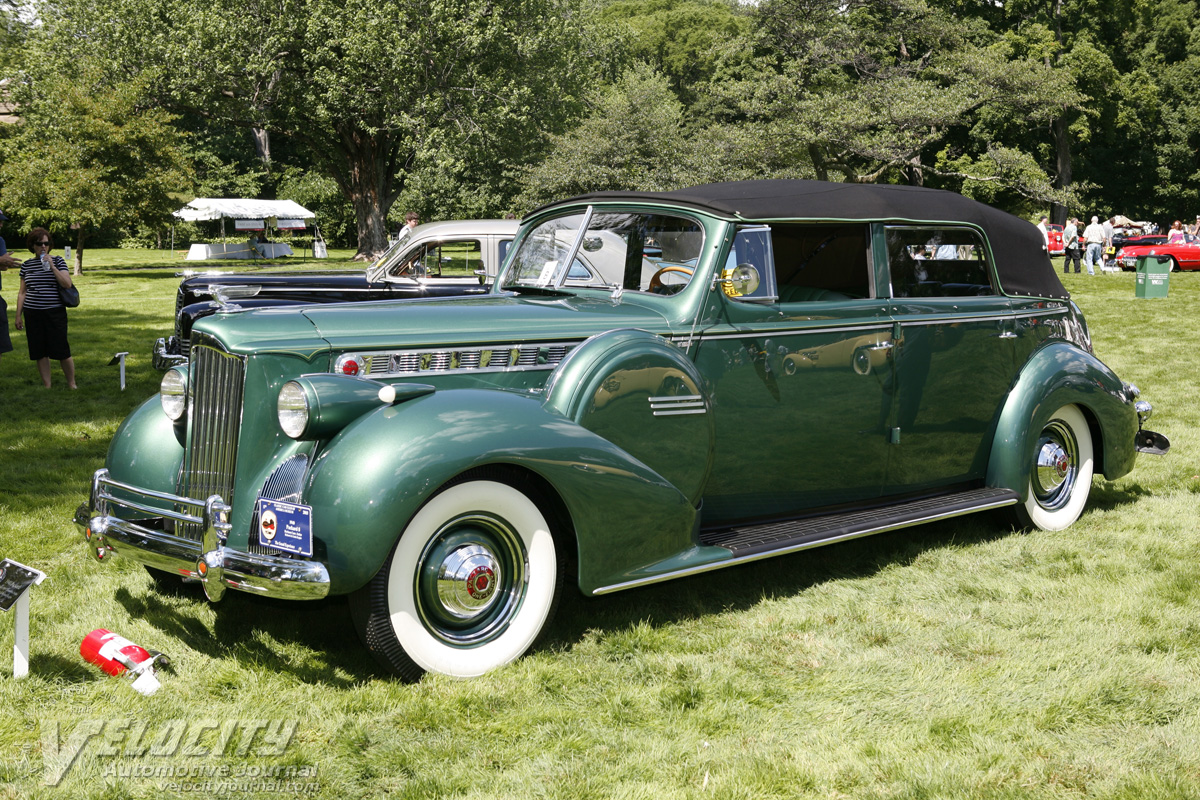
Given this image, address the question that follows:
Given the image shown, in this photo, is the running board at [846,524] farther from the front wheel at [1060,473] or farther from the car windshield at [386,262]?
the car windshield at [386,262]

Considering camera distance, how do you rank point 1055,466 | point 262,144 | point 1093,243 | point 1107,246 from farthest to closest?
point 262,144 → point 1107,246 → point 1093,243 → point 1055,466

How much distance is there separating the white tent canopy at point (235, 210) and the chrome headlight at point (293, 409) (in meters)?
35.0

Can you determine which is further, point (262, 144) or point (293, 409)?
point (262, 144)

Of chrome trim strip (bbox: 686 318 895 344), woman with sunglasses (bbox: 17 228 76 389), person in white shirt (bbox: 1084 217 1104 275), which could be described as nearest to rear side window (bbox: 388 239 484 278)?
woman with sunglasses (bbox: 17 228 76 389)

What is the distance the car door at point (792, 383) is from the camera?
15.5 ft

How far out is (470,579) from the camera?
380 cm

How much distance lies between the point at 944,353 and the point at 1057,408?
884mm

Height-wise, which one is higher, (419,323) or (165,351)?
(419,323)

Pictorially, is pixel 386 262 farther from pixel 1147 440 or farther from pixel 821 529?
pixel 1147 440

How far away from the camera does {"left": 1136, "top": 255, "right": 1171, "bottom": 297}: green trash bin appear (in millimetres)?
21141

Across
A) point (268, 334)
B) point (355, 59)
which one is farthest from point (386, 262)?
point (355, 59)

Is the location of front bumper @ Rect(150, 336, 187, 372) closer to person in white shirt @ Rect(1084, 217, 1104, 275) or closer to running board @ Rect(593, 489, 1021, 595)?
running board @ Rect(593, 489, 1021, 595)

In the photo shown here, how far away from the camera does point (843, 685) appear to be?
3820 millimetres

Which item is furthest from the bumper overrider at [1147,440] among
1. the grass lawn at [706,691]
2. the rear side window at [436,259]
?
the rear side window at [436,259]
